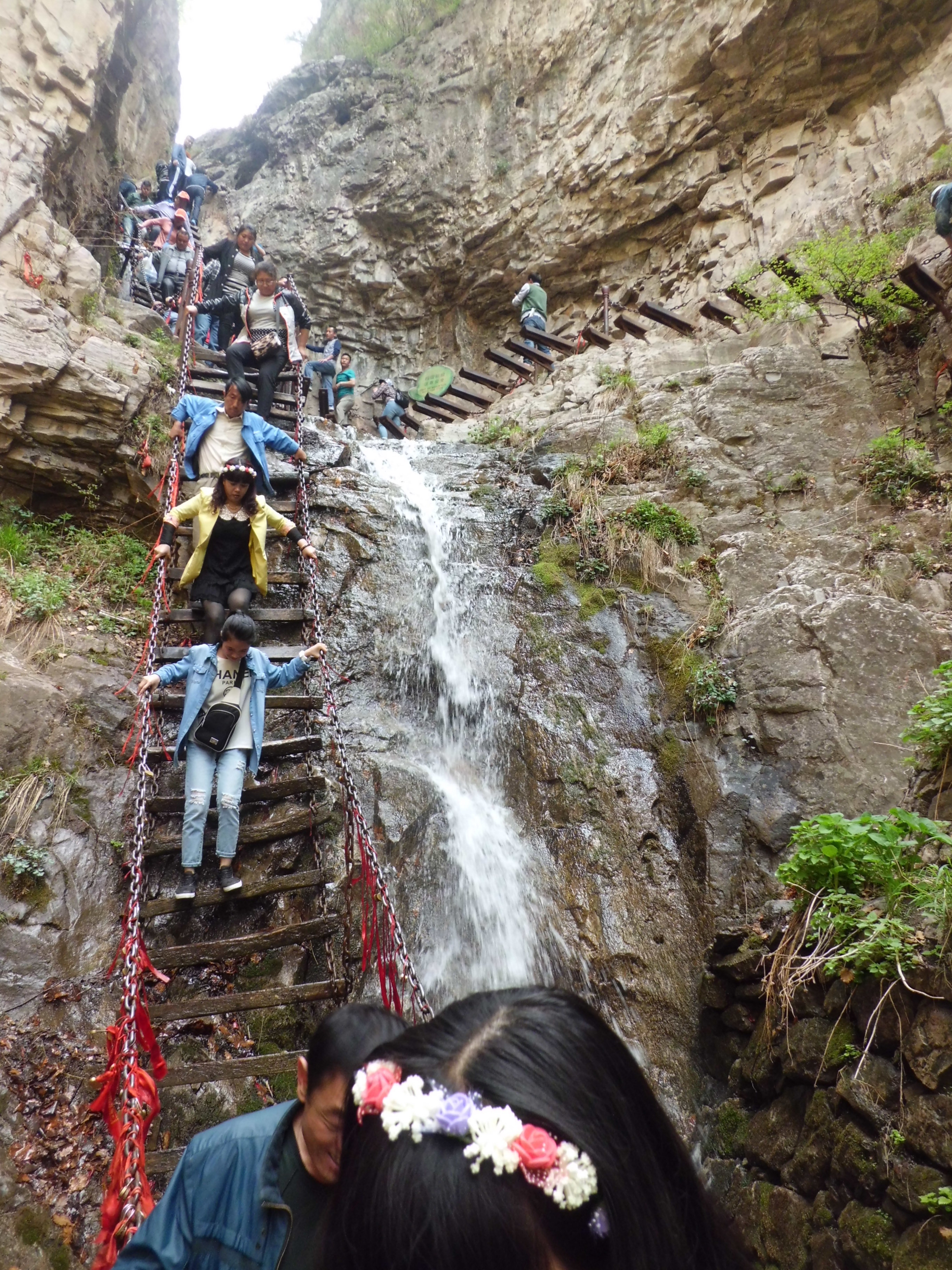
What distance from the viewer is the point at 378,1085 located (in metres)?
0.99

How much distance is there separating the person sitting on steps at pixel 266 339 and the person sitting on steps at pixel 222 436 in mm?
1255

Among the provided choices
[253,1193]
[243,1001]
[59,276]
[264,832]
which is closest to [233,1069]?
[243,1001]

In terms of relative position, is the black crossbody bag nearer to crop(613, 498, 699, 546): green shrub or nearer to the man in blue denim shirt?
the man in blue denim shirt

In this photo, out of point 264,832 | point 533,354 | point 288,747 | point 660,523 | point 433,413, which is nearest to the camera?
point 264,832

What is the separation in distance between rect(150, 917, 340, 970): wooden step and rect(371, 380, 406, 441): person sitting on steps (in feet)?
34.2

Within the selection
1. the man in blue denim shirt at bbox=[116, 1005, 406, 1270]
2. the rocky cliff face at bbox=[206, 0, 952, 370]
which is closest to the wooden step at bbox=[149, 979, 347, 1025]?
the man in blue denim shirt at bbox=[116, 1005, 406, 1270]

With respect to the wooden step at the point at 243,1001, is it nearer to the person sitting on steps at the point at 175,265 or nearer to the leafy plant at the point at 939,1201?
the leafy plant at the point at 939,1201

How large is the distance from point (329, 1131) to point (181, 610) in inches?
178

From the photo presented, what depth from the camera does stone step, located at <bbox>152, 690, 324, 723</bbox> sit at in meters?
4.69

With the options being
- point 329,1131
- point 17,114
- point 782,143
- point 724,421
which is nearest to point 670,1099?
point 329,1131

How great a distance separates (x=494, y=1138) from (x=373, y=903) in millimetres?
3090

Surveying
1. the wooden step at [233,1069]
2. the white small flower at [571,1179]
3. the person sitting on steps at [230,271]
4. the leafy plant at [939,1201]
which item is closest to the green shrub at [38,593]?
the wooden step at [233,1069]

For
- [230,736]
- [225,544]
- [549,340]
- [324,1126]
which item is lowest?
[324,1126]

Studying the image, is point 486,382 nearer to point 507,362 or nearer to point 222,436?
point 507,362
